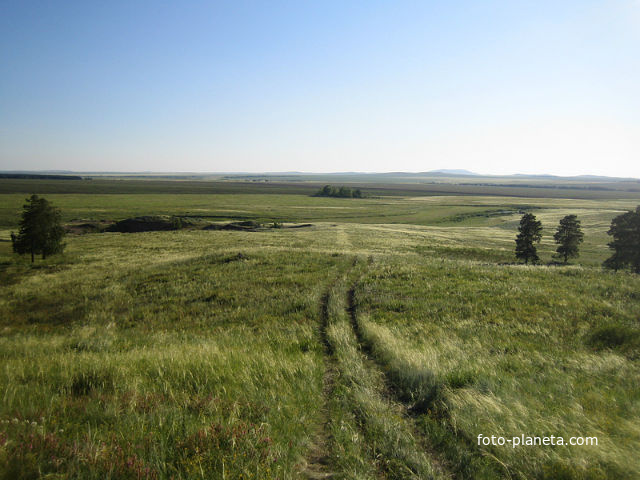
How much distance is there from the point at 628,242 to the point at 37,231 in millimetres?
56112

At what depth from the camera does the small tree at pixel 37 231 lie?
3416 cm

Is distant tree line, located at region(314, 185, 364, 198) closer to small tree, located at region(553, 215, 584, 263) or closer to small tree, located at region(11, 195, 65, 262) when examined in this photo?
small tree, located at region(553, 215, 584, 263)

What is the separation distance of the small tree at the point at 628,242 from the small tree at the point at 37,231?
55273mm

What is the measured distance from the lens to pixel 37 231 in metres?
34.2

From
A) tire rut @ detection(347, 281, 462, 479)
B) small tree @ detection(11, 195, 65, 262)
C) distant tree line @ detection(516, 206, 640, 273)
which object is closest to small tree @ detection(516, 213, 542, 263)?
distant tree line @ detection(516, 206, 640, 273)

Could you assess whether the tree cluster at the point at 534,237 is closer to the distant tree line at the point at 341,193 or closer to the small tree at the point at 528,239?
the small tree at the point at 528,239

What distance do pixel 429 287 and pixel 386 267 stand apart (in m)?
5.81

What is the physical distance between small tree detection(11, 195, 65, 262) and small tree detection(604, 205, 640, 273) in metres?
55.3

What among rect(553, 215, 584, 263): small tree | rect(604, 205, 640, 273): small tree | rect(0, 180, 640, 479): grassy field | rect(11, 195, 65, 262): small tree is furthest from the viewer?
rect(553, 215, 584, 263): small tree

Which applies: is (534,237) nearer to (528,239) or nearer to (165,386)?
(528,239)

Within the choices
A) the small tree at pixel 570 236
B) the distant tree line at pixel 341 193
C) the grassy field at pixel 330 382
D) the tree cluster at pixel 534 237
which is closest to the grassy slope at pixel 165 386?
the grassy field at pixel 330 382

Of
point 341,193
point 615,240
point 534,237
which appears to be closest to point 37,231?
point 534,237

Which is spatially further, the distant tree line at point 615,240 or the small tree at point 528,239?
the small tree at point 528,239

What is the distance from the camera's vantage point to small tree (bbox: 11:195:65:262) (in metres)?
34.2
